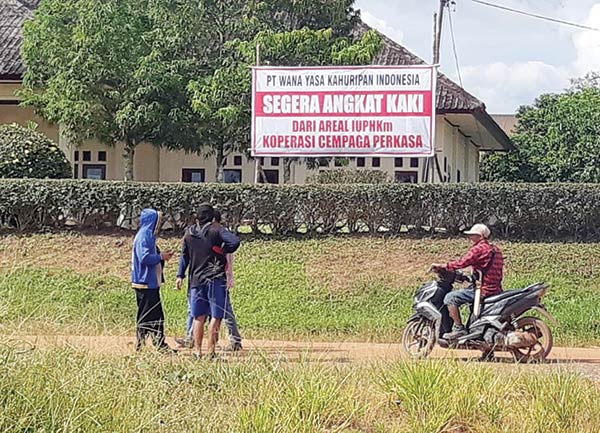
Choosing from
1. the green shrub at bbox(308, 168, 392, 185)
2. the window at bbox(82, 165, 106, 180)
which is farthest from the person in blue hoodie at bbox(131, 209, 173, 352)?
the window at bbox(82, 165, 106, 180)

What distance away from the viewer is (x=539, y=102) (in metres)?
44.6

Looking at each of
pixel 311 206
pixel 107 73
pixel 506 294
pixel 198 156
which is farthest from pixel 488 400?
pixel 198 156

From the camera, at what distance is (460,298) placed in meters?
11.7

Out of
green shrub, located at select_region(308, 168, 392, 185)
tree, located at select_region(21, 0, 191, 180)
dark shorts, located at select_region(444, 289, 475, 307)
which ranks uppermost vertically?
tree, located at select_region(21, 0, 191, 180)

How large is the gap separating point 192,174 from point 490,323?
21378 mm

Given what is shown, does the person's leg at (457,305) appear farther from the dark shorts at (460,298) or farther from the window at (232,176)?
the window at (232,176)

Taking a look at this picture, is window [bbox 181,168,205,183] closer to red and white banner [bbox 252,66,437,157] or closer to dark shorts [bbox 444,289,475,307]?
red and white banner [bbox 252,66,437,157]

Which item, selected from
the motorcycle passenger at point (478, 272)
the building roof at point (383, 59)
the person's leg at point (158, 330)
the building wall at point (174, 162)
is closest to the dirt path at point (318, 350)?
the person's leg at point (158, 330)

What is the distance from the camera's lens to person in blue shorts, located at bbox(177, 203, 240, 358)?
441 inches

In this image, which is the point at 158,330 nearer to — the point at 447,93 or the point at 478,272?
the point at 478,272

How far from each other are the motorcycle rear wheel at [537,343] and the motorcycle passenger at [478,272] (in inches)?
19.8

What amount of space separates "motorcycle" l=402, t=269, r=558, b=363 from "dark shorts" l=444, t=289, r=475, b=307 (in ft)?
0.30

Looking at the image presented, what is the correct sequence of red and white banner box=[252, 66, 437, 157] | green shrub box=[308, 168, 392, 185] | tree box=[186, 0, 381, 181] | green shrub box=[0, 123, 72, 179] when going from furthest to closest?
green shrub box=[308, 168, 392, 185] → tree box=[186, 0, 381, 181] → green shrub box=[0, 123, 72, 179] → red and white banner box=[252, 66, 437, 157]

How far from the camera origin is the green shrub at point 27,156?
20.3 metres
